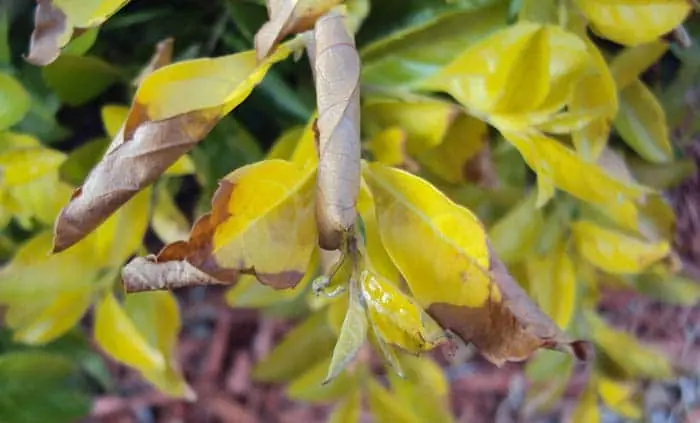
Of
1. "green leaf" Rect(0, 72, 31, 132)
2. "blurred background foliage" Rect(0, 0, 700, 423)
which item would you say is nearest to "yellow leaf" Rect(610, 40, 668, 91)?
"blurred background foliage" Rect(0, 0, 700, 423)

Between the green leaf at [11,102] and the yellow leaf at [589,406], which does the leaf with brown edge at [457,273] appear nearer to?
the green leaf at [11,102]

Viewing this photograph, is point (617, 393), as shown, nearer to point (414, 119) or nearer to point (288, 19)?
point (414, 119)

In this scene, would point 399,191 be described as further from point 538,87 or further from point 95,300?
point 95,300

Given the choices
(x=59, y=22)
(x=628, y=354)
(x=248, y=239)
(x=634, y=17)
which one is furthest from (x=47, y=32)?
(x=628, y=354)

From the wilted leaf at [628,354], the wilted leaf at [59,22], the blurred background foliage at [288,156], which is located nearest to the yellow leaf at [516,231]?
the blurred background foliage at [288,156]

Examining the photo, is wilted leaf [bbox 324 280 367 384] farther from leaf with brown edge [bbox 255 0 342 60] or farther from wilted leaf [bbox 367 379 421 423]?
wilted leaf [bbox 367 379 421 423]

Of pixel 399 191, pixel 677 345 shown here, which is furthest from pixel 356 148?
pixel 677 345
